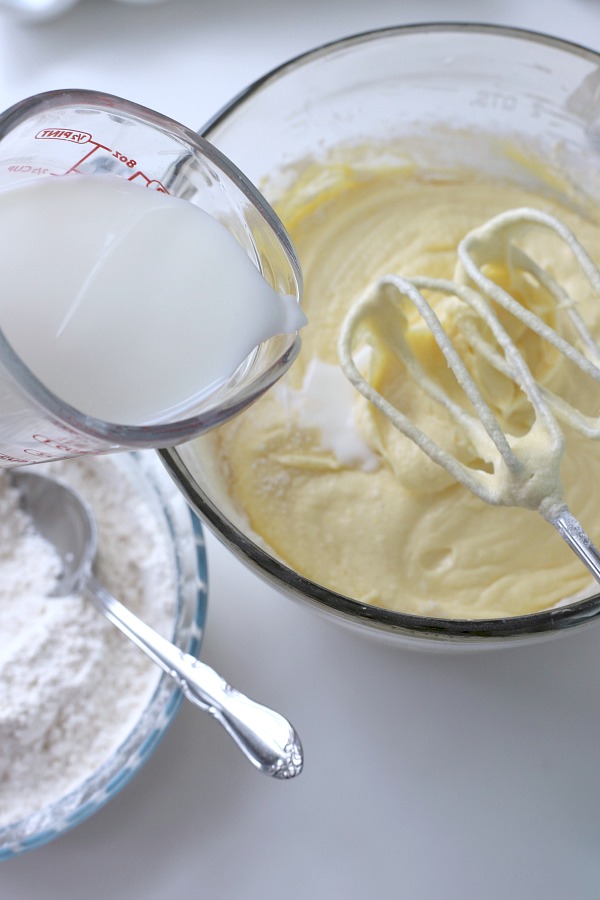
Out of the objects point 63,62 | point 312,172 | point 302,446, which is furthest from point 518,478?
point 63,62

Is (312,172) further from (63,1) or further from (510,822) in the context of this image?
(510,822)

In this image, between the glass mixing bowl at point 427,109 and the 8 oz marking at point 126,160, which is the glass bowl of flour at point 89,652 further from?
the 8 oz marking at point 126,160

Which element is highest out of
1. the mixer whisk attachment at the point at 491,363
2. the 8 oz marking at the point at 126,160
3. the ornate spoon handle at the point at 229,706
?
the 8 oz marking at the point at 126,160

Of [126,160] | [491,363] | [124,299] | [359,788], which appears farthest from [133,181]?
[359,788]

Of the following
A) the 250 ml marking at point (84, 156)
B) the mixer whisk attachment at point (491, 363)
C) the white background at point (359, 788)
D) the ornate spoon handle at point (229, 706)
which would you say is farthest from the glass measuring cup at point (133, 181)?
the white background at point (359, 788)

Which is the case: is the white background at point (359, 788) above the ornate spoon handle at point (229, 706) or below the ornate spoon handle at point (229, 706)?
below

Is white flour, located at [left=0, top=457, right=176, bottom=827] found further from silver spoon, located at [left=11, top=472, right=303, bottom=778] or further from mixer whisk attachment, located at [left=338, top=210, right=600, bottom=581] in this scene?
mixer whisk attachment, located at [left=338, top=210, right=600, bottom=581]

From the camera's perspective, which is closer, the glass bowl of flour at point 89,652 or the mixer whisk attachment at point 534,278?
the mixer whisk attachment at point 534,278

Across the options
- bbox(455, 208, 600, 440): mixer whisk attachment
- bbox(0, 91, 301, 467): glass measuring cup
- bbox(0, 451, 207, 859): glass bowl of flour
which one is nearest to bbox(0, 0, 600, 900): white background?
bbox(0, 451, 207, 859): glass bowl of flour
